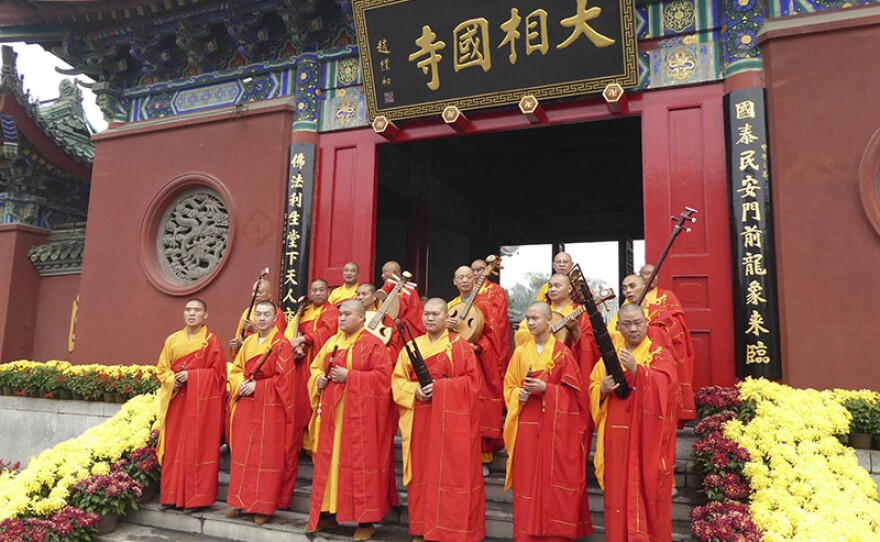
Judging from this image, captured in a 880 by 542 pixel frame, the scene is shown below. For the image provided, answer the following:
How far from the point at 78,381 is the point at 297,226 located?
118 inches

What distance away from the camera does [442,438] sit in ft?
13.4

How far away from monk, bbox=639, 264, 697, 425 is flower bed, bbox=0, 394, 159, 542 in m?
4.24

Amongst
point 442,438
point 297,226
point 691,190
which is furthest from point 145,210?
→ point 691,190

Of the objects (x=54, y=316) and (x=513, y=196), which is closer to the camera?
(x=54, y=316)

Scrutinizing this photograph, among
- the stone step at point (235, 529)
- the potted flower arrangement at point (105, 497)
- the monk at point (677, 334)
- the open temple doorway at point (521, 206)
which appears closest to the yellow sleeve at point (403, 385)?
the stone step at point (235, 529)

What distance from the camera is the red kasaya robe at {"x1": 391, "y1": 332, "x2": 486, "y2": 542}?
13.0ft

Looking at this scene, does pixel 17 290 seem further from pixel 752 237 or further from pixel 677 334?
pixel 752 237

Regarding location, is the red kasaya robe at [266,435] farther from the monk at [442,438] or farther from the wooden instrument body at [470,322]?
the wooden instrument body at [470,322]

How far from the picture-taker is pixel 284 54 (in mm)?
7949

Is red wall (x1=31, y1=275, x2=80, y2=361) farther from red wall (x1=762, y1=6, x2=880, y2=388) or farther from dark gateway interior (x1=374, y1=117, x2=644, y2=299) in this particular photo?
red wall (x1=762, y1=6, x2=880, y2=388)

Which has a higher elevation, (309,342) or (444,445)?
(309,342)

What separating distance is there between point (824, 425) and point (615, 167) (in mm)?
7360

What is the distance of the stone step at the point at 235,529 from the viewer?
4266 millimetres

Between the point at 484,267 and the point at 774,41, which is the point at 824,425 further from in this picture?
the point at 774,41
